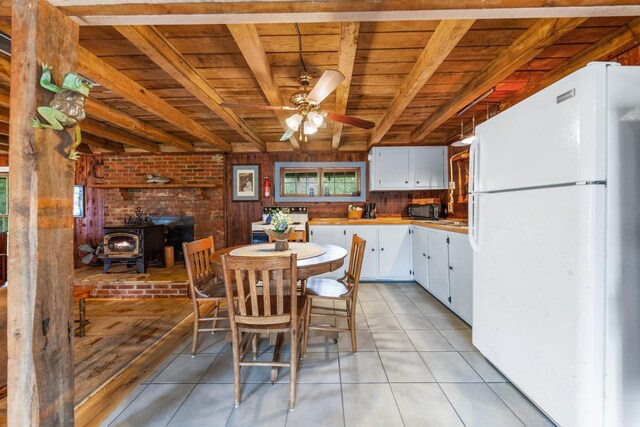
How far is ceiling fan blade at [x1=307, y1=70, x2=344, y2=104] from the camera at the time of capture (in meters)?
1.57

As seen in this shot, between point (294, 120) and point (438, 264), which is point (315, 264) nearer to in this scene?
point (294, 120)

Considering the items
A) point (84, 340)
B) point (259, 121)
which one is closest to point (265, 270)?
point (84, 340)

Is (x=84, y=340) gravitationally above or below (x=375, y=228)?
below

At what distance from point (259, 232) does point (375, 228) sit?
172 centimetres

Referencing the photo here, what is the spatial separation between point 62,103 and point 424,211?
3.90 metres

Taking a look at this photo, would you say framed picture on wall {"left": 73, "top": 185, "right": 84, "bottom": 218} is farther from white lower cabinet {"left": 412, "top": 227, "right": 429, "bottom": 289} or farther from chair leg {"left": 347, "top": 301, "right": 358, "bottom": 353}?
white lower cabinet {"left": 412, "top": 227, "right": 429, "bottom": 289}

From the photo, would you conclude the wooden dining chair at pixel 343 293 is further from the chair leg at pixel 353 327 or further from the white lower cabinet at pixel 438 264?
the white lower cabinet at pixel 438 264

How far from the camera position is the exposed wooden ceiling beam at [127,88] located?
5.92 feet

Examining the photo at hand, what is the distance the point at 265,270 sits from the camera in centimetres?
142

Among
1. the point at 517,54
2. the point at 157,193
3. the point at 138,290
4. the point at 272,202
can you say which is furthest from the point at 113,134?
the point at 517,54

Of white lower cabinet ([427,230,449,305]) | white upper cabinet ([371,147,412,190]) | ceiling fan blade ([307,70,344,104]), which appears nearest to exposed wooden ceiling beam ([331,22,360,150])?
ceiling fan blade ([307,70,344,104])

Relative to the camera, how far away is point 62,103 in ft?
3.49

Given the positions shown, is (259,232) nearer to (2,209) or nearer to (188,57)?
(188,57)

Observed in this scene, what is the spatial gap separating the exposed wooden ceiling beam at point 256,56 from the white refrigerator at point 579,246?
1.57 meters
